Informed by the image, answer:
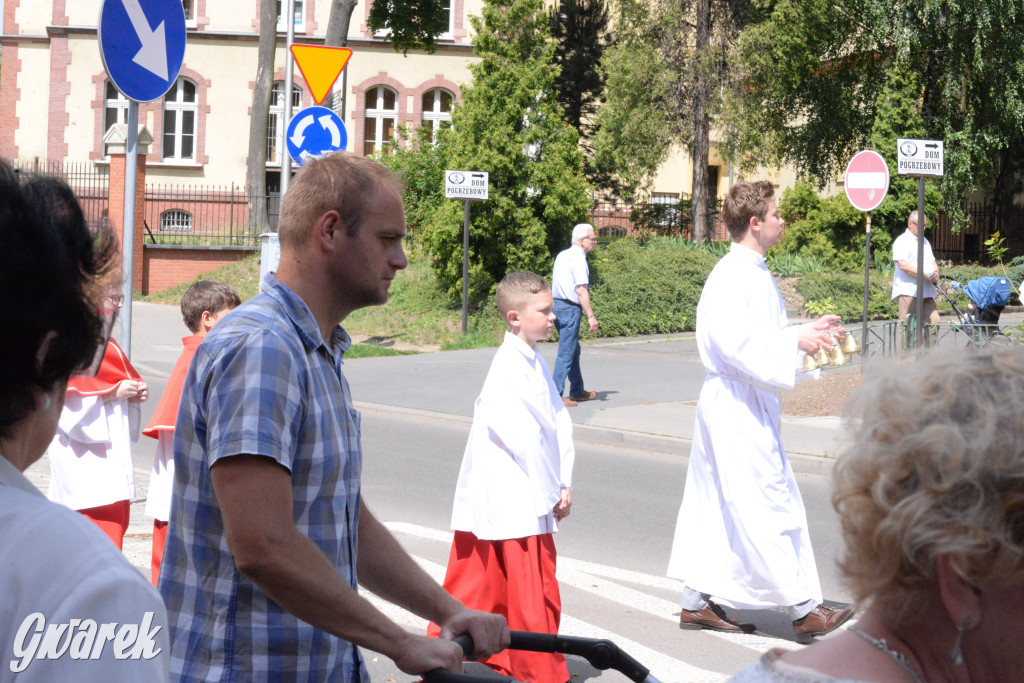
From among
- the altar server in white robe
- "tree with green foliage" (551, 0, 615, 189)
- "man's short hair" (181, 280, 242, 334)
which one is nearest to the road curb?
the altar server in white robe

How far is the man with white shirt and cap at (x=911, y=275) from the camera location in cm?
1620

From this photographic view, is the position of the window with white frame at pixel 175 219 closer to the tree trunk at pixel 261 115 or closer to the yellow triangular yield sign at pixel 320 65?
the tree trunk at pixel 261 115

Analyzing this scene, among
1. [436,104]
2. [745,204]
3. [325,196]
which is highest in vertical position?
[436,104]

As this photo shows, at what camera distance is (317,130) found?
964 centimetres

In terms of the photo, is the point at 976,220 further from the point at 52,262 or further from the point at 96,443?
the point at 52,262

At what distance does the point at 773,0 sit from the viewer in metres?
31.8

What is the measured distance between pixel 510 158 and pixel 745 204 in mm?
16199

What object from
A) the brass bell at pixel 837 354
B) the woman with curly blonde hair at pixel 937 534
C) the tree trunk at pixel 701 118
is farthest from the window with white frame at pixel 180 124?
the woman with curly blonde hair at pixel 937 534

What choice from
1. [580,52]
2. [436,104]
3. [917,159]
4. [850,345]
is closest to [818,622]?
[850,345]

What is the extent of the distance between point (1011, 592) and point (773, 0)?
32452 mm

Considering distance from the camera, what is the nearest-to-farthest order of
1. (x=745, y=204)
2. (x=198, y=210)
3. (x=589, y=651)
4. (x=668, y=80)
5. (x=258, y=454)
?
(x=258, y=454) < (x=589, y=651) < (x=745, y=204) < (x=668, y=80) < (x=198, y=210)

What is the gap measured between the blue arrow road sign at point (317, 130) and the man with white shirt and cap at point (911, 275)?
9.44 metres

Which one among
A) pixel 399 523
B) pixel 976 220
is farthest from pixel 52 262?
pixel 976 220

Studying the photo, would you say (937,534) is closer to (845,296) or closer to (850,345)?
(850,345)
